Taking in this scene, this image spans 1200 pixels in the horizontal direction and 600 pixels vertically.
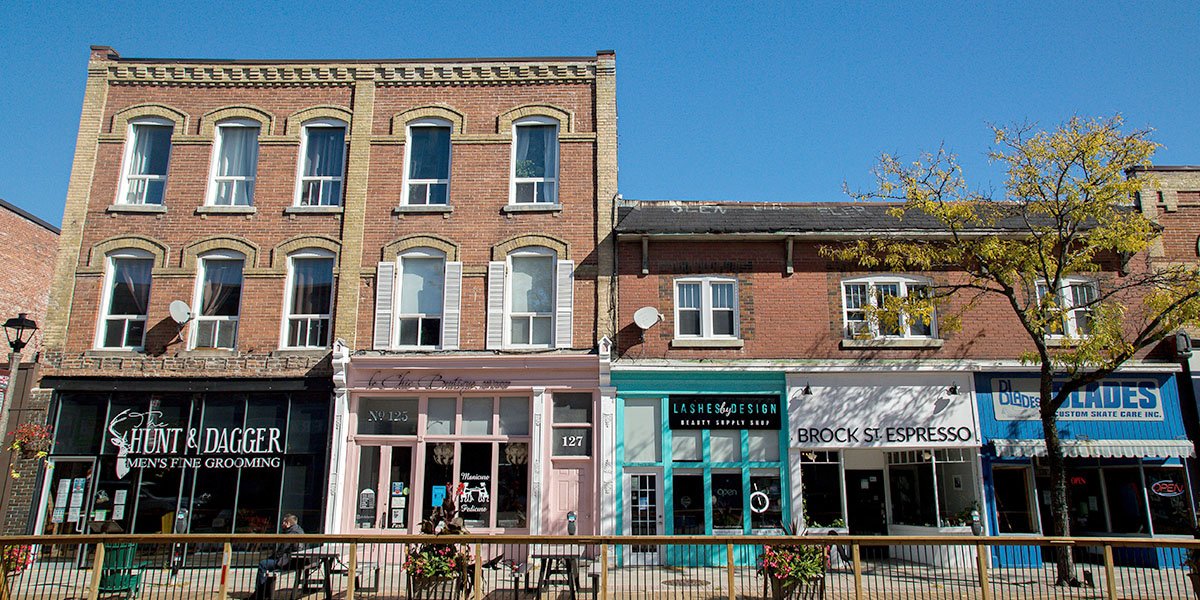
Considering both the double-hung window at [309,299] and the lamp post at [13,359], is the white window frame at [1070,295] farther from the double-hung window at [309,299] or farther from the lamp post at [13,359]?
the lamp post at [13,359]

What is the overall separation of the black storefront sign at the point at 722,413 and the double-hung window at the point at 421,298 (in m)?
5.17

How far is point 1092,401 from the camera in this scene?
16.8 m

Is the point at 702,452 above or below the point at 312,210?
below

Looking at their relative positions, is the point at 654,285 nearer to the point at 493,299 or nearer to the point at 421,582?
the point at 493,299

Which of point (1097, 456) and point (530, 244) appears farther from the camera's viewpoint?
point (530, 244)

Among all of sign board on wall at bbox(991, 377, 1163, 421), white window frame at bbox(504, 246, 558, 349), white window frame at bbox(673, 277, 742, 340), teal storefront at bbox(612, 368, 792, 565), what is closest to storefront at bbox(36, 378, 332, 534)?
white window frame at bbox(504, 246, 558, 349)

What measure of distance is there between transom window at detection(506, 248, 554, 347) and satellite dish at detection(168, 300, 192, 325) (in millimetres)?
6589

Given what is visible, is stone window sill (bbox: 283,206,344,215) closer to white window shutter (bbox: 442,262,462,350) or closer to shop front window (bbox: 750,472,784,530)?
white window shutter (bbox: 442,262,462,350)

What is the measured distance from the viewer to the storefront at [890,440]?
16594mm

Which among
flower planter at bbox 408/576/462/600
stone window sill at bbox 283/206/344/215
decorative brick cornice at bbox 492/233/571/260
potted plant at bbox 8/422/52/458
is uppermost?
stone window sill at bbox 283/206/344/215

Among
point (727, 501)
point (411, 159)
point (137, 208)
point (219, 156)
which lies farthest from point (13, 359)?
point (727, 501)

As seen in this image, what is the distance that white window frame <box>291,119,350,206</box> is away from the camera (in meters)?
18.2

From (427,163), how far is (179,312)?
235 inches

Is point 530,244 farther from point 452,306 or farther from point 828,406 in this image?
point 828,406
